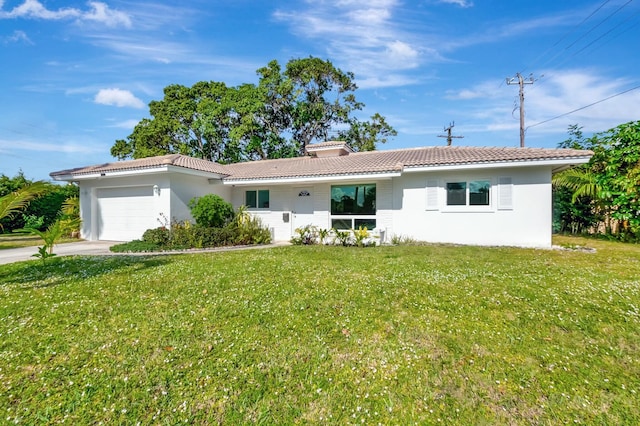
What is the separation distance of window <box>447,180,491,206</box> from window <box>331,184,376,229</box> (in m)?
3.33

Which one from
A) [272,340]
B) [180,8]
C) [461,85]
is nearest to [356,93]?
[461,85]

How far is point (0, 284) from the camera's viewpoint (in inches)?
273

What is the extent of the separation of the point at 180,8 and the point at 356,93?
23.0 metres

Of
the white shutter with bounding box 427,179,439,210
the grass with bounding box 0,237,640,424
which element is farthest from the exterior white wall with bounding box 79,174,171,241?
the white shutter with bounding box 427,179,439,210

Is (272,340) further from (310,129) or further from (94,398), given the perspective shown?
(310,129)

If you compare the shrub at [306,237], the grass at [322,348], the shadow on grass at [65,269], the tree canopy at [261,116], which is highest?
the tree canopy at [261,116]

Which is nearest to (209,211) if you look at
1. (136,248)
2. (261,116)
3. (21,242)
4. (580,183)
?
(136,248)

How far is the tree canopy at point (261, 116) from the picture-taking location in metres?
28.7

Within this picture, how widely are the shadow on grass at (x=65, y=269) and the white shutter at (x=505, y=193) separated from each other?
40.9ft

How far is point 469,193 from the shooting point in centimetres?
1285

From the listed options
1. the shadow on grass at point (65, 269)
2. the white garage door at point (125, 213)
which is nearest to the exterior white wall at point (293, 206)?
the white garage door at point (125, 213)

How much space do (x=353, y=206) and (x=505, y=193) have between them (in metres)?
6.33

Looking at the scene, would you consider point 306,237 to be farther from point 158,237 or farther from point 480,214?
point 480,214

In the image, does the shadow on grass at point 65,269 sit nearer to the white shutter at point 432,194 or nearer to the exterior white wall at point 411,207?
the exterior white wall at point 411,207
